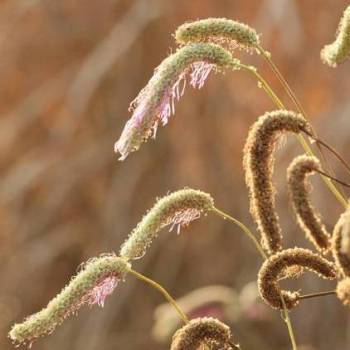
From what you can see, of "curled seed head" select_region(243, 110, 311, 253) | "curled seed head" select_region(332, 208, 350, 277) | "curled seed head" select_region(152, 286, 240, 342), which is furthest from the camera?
"curled seed head" select_region(152, 286, 240, 342)

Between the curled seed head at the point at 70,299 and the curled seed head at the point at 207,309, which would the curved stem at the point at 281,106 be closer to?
the curled seed head at the point at 70,299

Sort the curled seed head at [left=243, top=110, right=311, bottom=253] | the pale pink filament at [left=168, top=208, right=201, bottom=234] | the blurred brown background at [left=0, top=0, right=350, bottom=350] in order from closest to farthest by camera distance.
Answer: the curled seed head at [left=243, top=110, right=311, bottom=253]
the pale pink filament at [left=168, top=208, right=201, bottom=234]
the blurred brown background at [left=0, top=0, right=350, bottom=350]

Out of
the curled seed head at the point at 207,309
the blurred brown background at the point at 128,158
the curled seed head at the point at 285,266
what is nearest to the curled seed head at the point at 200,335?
the curled seed head at the point at 285,266

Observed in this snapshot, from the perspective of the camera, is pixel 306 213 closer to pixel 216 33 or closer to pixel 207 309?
pixel 216 33

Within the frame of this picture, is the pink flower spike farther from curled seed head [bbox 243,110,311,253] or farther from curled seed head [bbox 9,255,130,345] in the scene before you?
curled seed head [bbox 243,110,311,253]

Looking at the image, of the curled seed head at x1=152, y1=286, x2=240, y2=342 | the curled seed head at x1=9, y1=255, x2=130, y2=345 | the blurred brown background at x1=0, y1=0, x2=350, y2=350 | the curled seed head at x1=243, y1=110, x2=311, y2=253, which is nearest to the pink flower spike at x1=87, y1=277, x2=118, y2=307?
the curled seed head at x1=9, y1=255, x2=130, y2=345

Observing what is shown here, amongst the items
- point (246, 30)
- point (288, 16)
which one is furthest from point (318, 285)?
point (246, 30)
